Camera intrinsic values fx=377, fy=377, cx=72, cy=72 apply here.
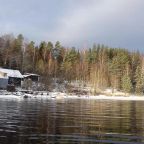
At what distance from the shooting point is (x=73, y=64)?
557 ft

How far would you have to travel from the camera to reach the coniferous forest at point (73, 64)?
505 feet

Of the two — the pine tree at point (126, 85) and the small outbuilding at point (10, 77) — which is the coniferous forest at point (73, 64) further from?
the small outbuilding at point (10, 77)

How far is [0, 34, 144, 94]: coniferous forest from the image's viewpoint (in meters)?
154

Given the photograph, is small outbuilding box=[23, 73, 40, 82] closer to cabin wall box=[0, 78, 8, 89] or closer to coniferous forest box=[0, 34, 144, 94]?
coniferous forest box=[0, 34, 144, 94]

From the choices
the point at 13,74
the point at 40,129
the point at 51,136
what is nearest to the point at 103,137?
the point at 51,136

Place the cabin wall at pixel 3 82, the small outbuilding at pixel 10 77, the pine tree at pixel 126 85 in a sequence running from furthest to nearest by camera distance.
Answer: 1. the pine tree at pixel 126 85
2. the small outbuilding at pixel 10 77
3. the cabin wall at pixel 3 82

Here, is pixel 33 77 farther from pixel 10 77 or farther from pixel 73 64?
pixel 73 64

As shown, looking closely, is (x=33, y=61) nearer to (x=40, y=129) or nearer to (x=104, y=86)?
(x=104, y=86)

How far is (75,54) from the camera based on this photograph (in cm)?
17988

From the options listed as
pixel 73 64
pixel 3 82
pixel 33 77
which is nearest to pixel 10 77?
pixel 3 82

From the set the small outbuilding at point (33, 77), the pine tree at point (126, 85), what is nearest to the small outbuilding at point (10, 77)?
the small outbuilding at point (33, 77)

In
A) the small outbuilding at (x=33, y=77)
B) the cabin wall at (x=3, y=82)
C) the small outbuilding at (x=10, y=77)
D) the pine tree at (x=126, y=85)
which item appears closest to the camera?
the cabin wall at (x=3, y=82)

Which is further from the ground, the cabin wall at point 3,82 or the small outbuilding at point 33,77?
the small outbuilding at point 33,77

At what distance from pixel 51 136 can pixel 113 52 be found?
179 meters
